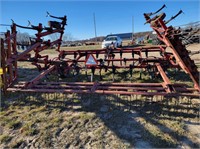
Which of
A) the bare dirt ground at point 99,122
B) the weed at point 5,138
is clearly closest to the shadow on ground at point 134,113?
the bare dirt ground at point 99,122

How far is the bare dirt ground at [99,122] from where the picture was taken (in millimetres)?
3033

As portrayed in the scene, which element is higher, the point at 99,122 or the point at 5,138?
the point at 99,122

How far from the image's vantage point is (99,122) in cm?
362

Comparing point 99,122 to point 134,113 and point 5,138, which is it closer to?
point 134,113

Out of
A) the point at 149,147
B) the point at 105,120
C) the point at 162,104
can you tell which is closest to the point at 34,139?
the point at 105,120

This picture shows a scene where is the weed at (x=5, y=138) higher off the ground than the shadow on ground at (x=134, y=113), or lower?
lower

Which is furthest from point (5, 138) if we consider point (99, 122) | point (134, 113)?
point (134, 113)

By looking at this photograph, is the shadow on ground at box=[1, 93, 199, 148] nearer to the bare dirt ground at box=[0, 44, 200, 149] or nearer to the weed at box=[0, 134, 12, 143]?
the bare dirt ground at box=[0, 44, 200, 149]

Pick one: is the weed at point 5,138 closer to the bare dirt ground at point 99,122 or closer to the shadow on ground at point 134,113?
the bare dirt ground at point 99,122

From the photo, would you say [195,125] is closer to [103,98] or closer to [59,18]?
[103,98]

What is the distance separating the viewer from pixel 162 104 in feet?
13.6

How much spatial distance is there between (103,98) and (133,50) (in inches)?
108

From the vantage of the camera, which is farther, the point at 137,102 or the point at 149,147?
the point at 137,102

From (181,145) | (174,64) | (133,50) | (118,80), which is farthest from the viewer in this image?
(133,50)
